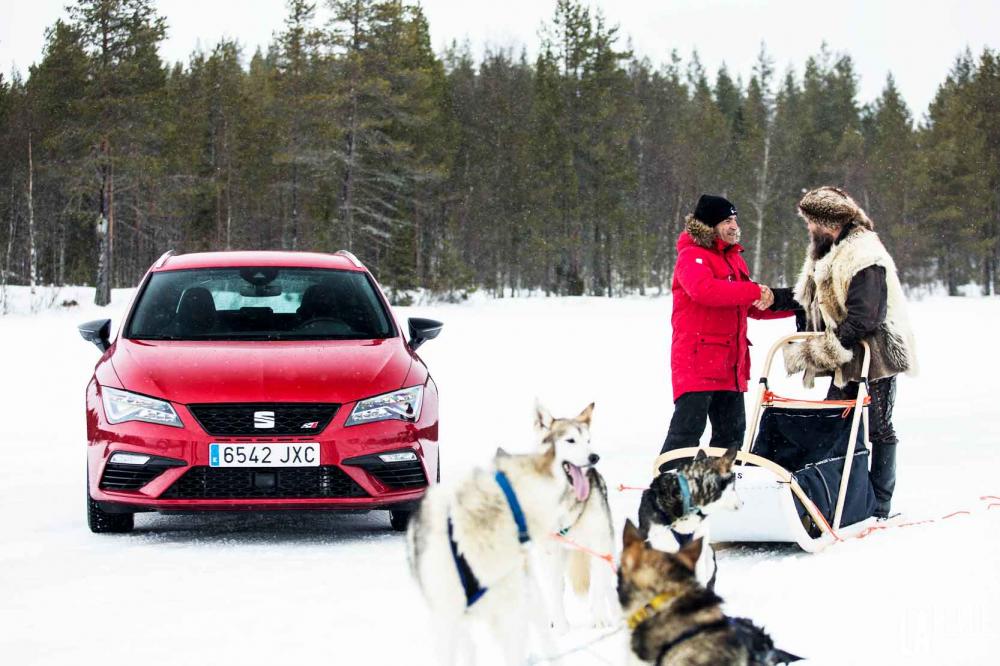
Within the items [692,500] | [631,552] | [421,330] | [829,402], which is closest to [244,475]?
[421,330]

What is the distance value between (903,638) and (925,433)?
7723mm

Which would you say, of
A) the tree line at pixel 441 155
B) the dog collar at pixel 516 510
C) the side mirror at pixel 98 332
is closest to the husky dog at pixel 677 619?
the dog collar at pixel 516 510

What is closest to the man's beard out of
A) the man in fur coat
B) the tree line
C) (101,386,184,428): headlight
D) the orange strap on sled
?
the man in fur coat

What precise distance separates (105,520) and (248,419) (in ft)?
3.92

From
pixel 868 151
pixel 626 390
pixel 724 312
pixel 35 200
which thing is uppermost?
pixel 868 151

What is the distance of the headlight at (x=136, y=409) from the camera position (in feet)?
19.4

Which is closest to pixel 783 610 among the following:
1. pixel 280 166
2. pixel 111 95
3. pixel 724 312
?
pixel 724 312

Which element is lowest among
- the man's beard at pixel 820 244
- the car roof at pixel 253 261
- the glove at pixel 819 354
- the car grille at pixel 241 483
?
the car grille at pixel 241 483

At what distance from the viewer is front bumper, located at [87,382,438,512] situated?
5.85m

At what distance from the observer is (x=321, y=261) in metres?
7.66

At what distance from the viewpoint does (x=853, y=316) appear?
19.5 ft

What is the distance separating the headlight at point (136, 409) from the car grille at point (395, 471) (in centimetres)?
97

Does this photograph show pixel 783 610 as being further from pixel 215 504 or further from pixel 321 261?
pixel 321 261

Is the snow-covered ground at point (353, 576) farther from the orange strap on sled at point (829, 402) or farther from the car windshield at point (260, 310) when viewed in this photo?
the car windshield at point (260, 310)
